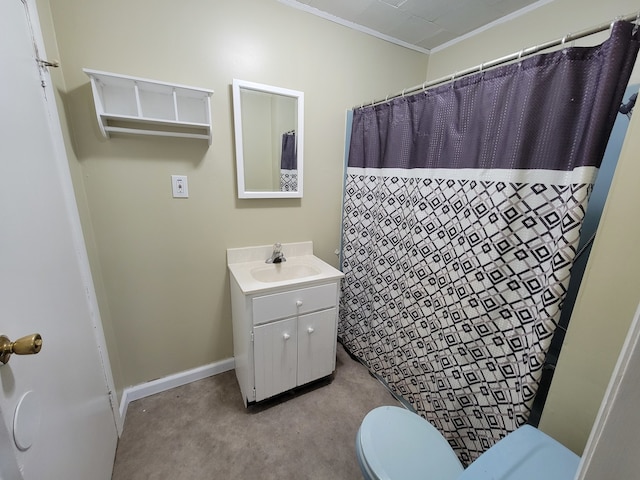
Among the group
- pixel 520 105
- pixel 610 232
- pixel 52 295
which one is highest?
pixel 520 105

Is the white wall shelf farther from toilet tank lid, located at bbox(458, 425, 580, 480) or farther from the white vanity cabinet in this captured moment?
toilet tank lid, located at bbox(458, 425, 580, 480)

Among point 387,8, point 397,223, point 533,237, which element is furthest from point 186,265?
point 387,8

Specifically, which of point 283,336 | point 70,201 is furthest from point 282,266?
point 70,201

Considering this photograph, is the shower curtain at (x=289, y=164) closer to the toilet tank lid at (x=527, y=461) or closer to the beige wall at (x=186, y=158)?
the beige wall at (x=186, y=158)

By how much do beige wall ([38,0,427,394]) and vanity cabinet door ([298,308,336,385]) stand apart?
0.59 meters

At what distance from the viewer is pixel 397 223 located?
5.02 feet

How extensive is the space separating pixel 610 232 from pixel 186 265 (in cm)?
183

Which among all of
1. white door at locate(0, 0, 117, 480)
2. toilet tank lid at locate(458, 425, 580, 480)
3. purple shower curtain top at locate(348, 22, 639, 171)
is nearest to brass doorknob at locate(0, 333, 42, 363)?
white door at locate(0, 0, 117, 480)

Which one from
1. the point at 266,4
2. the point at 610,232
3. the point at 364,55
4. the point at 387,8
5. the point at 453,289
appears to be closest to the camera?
the point at 610,232

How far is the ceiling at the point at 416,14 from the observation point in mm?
1501

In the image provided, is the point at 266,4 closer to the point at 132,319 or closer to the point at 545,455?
the point at 132,319

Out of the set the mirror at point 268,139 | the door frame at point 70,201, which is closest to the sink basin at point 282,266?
the mirror at point 268,139

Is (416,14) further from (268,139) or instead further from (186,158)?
(186,158)

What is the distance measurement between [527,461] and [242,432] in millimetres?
1295
